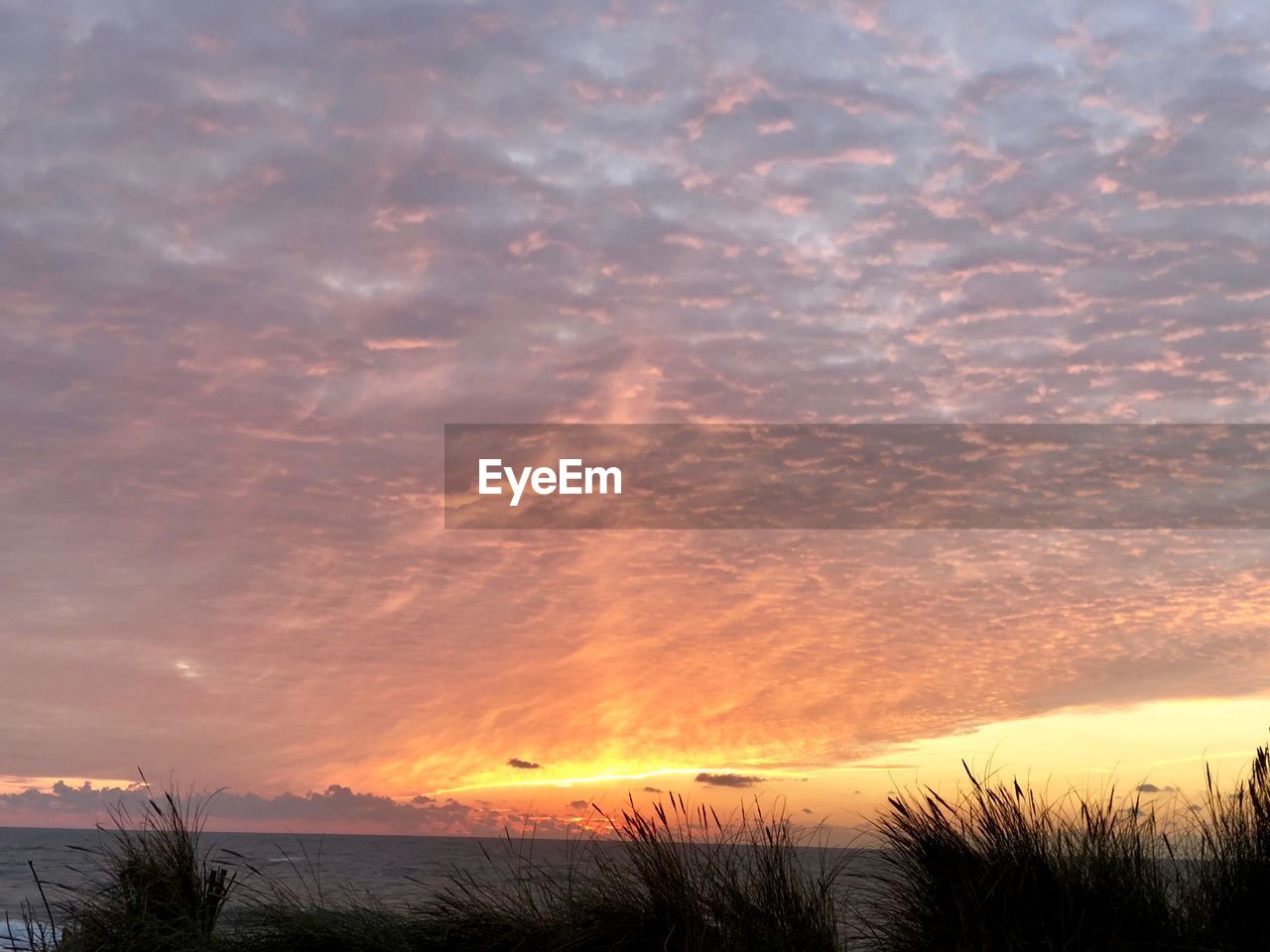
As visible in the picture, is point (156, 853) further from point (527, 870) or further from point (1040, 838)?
point (1040, 838)

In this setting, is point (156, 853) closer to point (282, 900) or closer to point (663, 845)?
point (282, 900)

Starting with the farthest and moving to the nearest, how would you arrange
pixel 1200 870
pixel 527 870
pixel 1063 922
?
pixel 527 870 → pixel 1200 870 → pixel 1063 922

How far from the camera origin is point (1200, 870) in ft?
24.7

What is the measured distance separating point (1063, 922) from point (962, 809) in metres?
1.06

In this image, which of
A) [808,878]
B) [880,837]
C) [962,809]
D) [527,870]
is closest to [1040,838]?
[962,809]

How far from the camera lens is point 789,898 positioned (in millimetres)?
7641

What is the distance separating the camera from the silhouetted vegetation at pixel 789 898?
285 inches

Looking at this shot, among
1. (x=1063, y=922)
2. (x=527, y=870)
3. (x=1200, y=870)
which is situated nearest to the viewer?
(x=1063, y=922)

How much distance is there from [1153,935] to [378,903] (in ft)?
19.3

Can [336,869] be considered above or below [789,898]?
below

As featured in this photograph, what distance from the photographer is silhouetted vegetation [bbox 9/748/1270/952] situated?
723 centimetres

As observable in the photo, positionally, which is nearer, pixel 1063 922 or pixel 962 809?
pixel 1063 922

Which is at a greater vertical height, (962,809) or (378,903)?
(962,809)

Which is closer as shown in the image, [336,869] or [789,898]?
[789,898]
